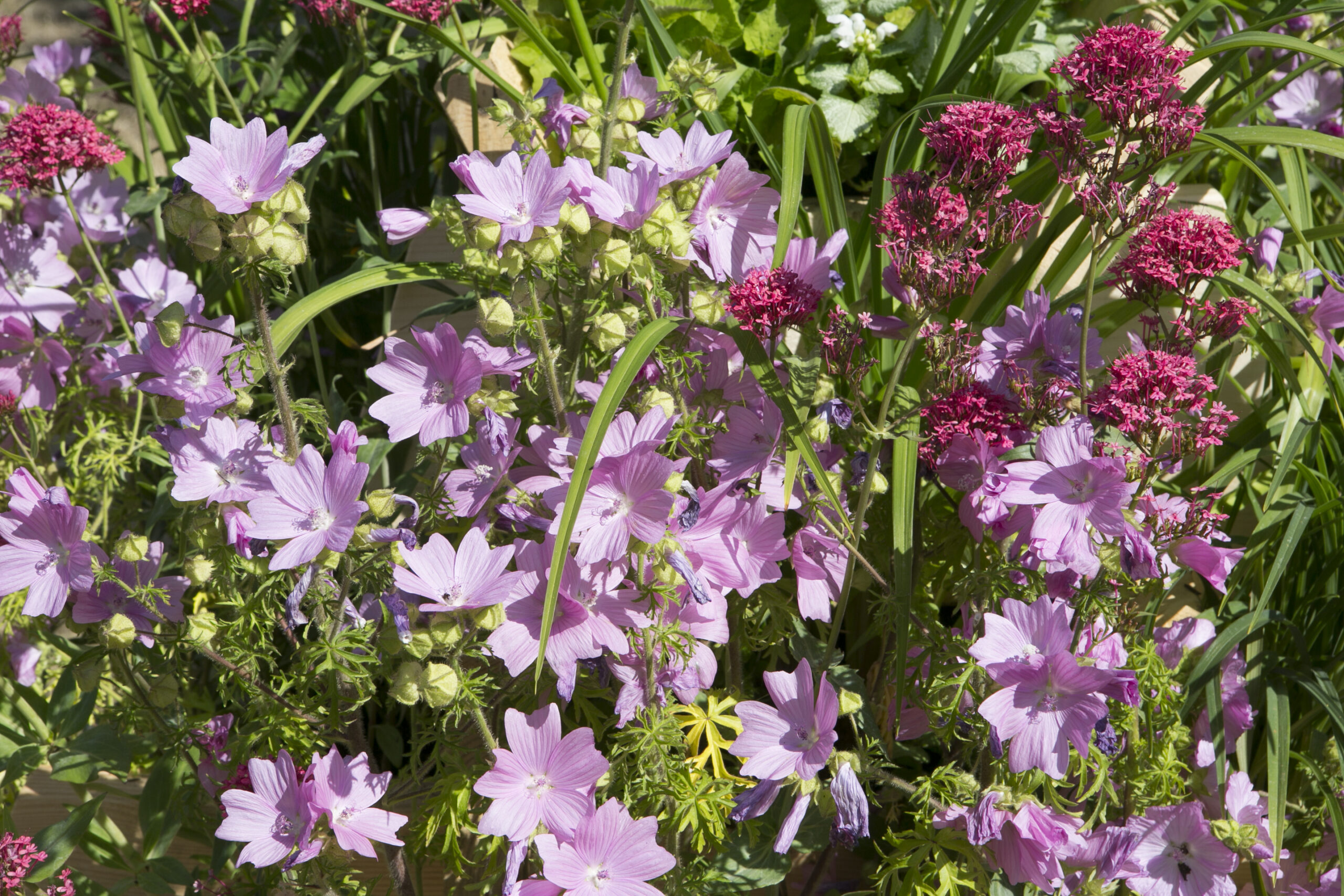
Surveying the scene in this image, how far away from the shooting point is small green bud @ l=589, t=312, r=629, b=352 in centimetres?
90

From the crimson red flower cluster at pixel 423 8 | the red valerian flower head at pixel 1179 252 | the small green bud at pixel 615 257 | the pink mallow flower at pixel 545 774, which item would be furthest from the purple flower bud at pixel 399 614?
the crimson red flower cluster at pixel 423 8

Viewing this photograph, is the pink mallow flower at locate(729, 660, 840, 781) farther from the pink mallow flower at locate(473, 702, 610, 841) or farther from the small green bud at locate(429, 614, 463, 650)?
the small green bud at locate(429, 614, 463, 650)

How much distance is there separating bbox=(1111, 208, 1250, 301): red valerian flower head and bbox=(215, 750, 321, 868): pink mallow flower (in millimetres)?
865

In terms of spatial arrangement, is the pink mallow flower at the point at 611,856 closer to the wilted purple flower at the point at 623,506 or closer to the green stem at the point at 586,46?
the wilted purple flower at the point at 623,506

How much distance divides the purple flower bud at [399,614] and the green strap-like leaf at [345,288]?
243 millimetres

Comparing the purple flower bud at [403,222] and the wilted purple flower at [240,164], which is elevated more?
the wilted purple flower at [240,164]

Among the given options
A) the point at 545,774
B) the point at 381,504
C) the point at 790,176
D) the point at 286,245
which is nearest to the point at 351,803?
the point at 545,774

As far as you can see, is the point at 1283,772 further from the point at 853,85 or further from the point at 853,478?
the point at 853,85

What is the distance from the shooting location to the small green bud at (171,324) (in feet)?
2.96

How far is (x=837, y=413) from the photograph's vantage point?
3.18 ft

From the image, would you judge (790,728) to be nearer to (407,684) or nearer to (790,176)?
(407,684)

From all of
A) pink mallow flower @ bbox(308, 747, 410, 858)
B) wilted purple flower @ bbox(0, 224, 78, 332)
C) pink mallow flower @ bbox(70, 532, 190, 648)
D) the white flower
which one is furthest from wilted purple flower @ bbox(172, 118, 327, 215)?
the white flower

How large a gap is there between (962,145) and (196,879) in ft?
3.65

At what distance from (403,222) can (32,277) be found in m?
0.84
